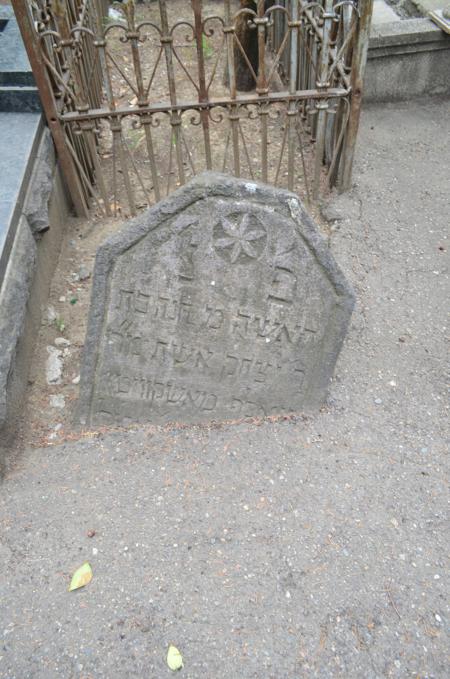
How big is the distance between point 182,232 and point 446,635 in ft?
5.32

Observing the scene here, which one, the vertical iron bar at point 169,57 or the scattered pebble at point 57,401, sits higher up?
the vertical iron bar at point 169,57

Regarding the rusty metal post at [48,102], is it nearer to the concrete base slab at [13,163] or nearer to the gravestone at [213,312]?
the concrete base slab at [13,163]

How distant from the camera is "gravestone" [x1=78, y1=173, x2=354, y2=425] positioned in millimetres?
2055

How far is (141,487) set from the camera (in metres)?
2.23

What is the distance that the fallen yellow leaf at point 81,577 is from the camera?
6.37ft

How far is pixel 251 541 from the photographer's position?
6.79ft

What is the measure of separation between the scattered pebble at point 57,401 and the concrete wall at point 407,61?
370 centimetres

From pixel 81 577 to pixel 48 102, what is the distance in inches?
98.4

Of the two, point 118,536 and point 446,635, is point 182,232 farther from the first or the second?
point 446,635

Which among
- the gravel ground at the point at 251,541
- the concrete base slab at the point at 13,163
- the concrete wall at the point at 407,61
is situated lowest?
the gravel ground at the point at 251,541

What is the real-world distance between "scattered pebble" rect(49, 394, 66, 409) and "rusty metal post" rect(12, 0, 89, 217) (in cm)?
151

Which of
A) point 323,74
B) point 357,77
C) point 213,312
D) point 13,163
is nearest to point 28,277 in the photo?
point 13,163

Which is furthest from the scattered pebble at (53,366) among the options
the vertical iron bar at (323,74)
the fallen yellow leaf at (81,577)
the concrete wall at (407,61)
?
the concrete wall at (407,61)

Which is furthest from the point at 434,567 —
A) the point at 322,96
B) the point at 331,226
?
the point at 322,96
